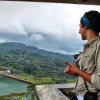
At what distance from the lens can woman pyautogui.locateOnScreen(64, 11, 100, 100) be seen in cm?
74

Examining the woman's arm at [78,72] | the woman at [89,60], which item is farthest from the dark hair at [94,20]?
the woman's arm at [78,72]

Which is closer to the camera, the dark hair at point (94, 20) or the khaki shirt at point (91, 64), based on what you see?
the khaki shirt at point (91, 64)

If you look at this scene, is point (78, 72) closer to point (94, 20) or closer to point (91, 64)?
point (91, 64)

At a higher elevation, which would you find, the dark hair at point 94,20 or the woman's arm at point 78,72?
the dark hair at point 94,20

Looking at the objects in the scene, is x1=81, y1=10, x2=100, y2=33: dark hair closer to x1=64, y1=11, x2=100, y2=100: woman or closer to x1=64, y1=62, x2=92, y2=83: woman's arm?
x1=64, y1=11, x2=100, y2=100: woman

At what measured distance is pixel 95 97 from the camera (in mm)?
747

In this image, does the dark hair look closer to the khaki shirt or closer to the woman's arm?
the khaki shirt

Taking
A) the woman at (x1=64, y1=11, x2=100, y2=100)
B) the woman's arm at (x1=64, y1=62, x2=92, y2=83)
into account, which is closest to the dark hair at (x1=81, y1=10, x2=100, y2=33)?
the woman at (x1=64, y1=11, x2=100, y2=100)

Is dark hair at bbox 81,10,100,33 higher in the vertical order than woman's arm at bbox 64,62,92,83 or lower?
higher

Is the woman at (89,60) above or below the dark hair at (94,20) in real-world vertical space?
below

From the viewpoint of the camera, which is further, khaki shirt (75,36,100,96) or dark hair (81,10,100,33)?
dark hair (81,10,100,33)

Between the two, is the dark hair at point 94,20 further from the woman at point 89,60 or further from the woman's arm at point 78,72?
the woman's arm at point 78,72

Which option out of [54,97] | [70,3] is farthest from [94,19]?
[54,97]

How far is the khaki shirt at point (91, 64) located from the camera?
72 cm
